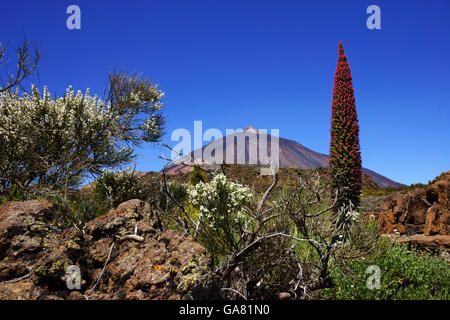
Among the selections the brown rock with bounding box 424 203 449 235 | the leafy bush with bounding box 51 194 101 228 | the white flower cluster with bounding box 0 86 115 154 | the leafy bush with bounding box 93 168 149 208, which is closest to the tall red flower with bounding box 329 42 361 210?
the brown rock with bounding box 424 203 449 235

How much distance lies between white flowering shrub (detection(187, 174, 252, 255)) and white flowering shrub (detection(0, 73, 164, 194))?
7.46 m

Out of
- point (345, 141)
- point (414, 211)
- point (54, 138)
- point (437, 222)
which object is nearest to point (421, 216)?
point (414, 211)

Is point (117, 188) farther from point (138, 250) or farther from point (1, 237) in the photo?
point (138, 250)

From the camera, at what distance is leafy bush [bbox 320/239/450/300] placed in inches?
148

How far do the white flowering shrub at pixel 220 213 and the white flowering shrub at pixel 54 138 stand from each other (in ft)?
24.5

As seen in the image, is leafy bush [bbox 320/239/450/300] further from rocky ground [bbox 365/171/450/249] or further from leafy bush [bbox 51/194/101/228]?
leafy bush [bbox 51/194/101/228]

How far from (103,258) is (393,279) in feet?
12.1

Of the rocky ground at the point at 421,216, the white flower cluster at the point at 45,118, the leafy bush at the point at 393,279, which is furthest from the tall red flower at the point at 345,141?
the white flower cluster at the point at 45,118

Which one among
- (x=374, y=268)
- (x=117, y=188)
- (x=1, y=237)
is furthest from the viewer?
(x=117, y=188)

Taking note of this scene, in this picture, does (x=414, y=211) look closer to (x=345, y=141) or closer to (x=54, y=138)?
(x=345, y=141)
